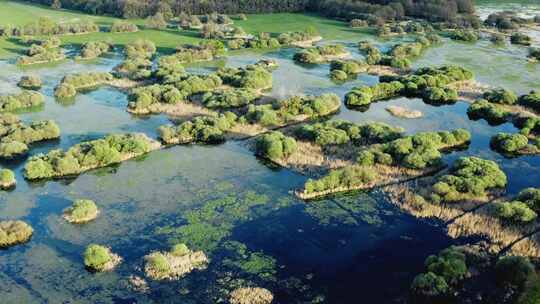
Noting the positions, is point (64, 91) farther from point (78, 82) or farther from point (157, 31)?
point (157, 31)

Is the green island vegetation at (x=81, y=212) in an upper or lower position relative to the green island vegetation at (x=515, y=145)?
lower

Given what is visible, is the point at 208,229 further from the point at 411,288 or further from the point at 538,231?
the point at 538,231

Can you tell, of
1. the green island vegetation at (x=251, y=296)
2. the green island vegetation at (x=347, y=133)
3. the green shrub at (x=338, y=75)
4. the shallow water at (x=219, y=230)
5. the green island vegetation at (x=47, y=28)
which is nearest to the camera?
the green island vegetation at (x=251, y=296)

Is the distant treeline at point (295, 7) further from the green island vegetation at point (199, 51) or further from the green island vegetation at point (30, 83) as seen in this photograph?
the green island vegetation at point (30, 83)

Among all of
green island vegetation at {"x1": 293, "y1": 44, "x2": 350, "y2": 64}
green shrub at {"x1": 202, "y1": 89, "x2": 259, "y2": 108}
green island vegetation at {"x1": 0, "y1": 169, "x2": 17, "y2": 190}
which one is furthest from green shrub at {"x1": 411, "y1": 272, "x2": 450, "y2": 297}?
green island vegetation at {"x1": 293, "y1": 44, "x2": 350, "y2": 64}

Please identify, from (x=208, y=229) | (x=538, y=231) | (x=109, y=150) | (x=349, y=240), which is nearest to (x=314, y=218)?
(x=349, y=240)

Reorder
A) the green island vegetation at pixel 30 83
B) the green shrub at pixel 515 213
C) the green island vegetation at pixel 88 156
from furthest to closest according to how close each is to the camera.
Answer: the green island vegetation at pixel 30 83
the green island vegetation at pixel 88 156
the green shrub at pixel 515 213

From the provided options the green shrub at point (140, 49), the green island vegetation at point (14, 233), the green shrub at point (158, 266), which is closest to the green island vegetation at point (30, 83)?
the green shrub at point (140, 49)

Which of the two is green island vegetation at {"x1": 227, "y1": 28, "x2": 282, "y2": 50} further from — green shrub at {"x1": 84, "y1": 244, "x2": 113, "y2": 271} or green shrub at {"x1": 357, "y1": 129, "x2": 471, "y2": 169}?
green shrub at {"x1": 84, "y1": 244, "x2": 113, "y2": 271}
